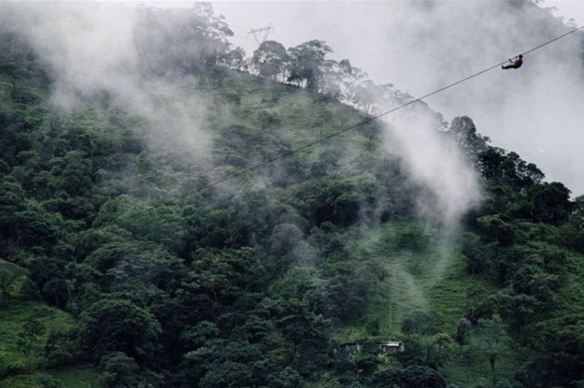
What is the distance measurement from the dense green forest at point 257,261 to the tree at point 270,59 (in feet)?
56.1

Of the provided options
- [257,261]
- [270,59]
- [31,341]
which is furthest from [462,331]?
[270,59]

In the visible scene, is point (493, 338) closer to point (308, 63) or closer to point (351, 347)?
point (351, 347)

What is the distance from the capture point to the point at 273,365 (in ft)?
133

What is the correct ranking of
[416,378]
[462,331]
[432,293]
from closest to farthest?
[416,378] → [462,331] → [432,293]

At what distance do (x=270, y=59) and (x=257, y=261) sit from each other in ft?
158

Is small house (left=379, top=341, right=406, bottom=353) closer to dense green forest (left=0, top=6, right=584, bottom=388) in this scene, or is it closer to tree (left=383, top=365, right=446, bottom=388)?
dense green forest (left=0, top=6, right=584, bottom=388)

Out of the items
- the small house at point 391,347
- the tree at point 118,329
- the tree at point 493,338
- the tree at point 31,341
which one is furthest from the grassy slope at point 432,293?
the tree at point 31,341

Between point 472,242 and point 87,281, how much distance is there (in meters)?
26.7

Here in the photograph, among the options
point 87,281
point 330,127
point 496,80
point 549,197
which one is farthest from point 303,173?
point 496,80

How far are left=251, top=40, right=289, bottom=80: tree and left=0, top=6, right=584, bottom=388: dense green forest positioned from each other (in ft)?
56.1

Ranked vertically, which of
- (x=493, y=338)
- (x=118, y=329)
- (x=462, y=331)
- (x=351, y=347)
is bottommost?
(x=118, y=329)

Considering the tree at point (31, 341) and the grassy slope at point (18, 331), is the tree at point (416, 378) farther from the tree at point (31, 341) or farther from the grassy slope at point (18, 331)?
the tree at point (31, 341)

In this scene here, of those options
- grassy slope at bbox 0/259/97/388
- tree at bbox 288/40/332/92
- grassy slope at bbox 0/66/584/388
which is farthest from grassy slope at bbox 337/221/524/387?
tree at bbox 288/40/332/92

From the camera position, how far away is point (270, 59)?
94562 mm
